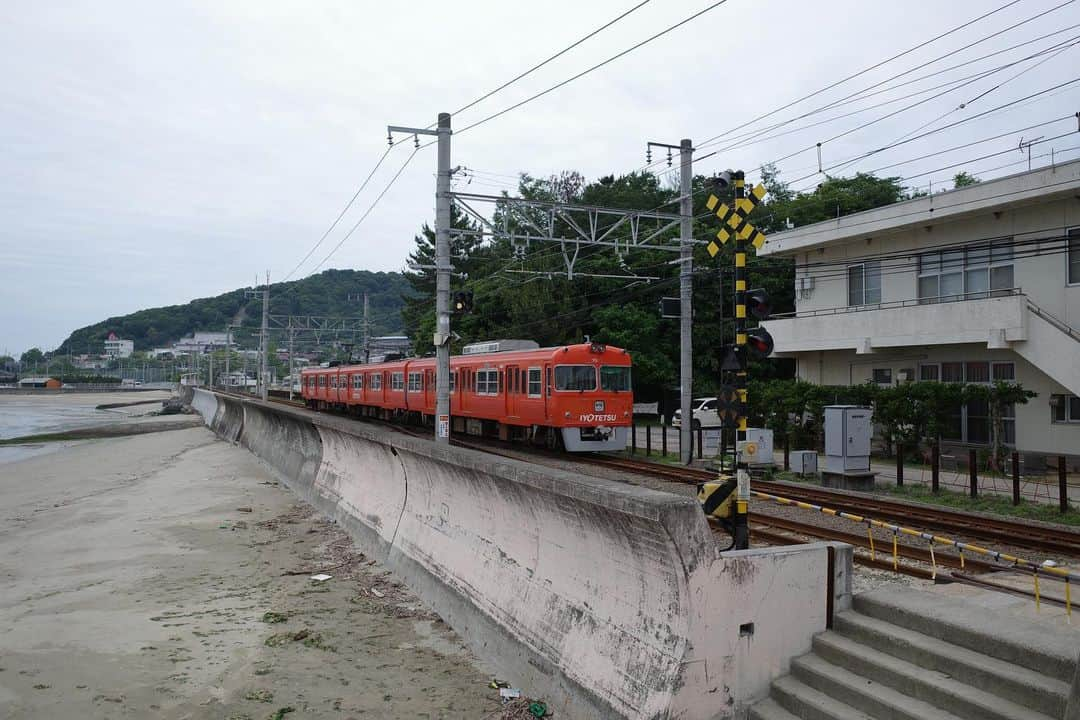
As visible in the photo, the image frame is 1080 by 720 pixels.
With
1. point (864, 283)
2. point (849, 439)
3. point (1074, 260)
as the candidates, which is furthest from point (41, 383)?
point (1074, 260)

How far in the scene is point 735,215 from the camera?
25.7 feet

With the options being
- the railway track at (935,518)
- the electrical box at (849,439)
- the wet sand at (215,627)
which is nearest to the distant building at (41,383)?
the wet sand at (215,627)

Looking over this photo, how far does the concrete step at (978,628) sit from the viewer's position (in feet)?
14.6

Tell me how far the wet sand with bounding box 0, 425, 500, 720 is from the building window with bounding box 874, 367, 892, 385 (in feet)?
58.3

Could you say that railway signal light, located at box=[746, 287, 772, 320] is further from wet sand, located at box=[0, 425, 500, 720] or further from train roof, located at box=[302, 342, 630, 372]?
train roof, located at box=[302, 342, 630, 372]

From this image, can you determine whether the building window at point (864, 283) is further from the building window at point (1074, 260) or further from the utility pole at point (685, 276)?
the utility pole at point (685, 276)

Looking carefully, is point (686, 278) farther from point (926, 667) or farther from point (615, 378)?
point (926, 667)

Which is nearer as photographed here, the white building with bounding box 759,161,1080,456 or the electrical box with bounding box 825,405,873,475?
the electrical box with bounding box 825,405,873,475

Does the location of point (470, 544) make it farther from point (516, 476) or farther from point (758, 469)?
point (758, 469)

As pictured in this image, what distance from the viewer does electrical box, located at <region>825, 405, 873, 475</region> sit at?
52.0 ft

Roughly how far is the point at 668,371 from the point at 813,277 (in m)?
11.4

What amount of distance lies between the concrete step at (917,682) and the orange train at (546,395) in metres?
14.6

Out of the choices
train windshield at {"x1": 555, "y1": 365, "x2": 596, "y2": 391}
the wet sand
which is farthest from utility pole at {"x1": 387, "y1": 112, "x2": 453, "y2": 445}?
train windshield at {"x1": 555, "y1": 365, "x2": 596, "y2": 391}

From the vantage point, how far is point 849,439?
1591cm
